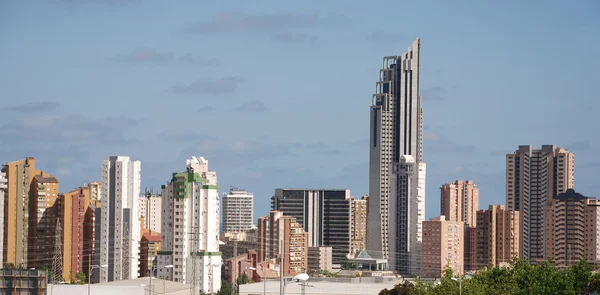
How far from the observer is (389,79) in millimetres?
152375

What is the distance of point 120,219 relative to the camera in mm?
93188

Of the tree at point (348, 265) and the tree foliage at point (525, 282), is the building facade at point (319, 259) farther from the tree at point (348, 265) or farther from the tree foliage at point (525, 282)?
the tree foliage at point (525, 282)

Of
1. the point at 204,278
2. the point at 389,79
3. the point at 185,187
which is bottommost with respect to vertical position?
the point at 204,278

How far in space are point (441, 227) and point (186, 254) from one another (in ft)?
148

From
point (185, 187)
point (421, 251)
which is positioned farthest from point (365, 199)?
point (185, 187)

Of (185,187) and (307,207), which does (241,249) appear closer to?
(307,207)

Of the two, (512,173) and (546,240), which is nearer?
(546,240)

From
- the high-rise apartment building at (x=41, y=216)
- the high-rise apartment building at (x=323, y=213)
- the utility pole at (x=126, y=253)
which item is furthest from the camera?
the high-rise apartment building at (x=323, y=213)

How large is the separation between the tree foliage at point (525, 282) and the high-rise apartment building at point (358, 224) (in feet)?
332

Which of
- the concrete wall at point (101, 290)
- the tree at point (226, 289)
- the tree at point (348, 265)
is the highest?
the concrete wall at point (101, 290)

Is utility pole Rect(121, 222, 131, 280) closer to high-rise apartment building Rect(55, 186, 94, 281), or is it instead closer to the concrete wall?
high-rise apartment building Rect(55, 186, 94, 281)

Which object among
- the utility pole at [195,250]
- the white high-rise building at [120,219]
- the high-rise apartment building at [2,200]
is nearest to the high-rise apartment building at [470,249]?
the utility pole at [195,250]

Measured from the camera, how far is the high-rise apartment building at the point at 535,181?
409ft

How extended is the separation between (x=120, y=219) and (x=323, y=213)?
216ft
